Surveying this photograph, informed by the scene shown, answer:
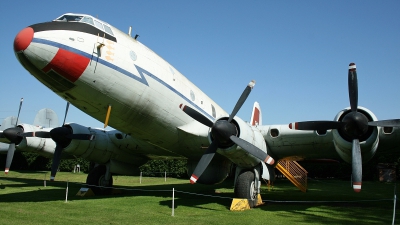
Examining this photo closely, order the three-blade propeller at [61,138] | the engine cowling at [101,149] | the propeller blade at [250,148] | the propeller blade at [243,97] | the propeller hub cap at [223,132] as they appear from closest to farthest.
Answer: the propeller hub cap at [223,132], the propeller blade at [250,148], the propeller blade at [243,97], the three-blade propeller at [61,138], the engine cowling at [101,149]

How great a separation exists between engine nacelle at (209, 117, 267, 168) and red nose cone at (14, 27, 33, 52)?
18.2ft

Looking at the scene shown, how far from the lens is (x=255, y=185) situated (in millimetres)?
12094

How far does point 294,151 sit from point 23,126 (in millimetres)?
11782

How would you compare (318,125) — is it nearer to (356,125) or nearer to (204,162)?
(356,125)

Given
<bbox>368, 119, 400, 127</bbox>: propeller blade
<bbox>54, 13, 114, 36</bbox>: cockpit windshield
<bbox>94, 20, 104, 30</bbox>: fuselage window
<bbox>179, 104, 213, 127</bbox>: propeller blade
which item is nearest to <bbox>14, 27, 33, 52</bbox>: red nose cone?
<bbox>54, 13, 114, 36</bbox>: cockpit windshield

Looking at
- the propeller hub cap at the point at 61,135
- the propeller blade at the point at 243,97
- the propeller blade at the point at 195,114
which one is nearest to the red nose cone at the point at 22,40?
the propeller blade at the point at 195,114

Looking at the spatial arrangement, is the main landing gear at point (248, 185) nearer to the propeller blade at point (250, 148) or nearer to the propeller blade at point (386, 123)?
the propeller blade at point (250, 148)

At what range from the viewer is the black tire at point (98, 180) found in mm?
14922

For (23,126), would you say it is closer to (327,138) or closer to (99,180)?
(99,180)

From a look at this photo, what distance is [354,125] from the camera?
31.8 feet

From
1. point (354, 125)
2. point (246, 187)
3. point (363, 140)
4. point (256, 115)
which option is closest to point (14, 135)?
point (246, 187)

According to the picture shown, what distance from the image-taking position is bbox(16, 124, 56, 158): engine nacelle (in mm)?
16133

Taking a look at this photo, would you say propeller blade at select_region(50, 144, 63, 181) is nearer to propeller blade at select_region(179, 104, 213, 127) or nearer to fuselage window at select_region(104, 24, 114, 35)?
fuselage window at select_region(104, 24, 114, 35)

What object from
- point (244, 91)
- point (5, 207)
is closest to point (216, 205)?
point (244, 91)
